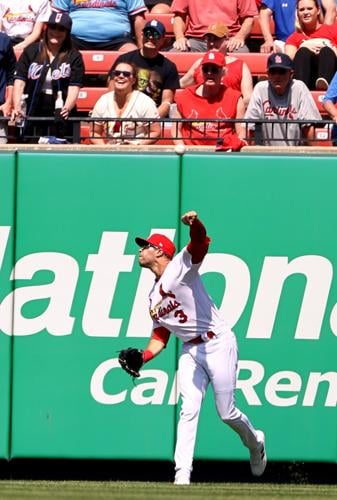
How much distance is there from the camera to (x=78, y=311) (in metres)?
9.94

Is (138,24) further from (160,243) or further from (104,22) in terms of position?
(160,243)

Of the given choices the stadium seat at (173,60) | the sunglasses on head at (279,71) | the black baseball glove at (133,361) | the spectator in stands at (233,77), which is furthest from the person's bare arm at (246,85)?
the black baseball glove at (133,361)

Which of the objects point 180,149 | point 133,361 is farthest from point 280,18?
point 133,361

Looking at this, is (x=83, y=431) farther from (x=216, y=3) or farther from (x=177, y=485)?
(x=216, y=3)

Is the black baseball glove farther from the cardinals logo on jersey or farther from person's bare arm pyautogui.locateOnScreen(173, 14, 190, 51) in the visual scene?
person's bare arm pyautogui.locateOnScreen(173, 14, 190, 51)

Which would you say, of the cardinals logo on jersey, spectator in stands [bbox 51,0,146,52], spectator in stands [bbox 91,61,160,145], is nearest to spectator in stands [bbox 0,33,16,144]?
spectator in stands [bbox 91,61,160,145]

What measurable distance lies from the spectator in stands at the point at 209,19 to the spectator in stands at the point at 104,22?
41 centimetres

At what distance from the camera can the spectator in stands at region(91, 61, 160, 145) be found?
10.5 metres

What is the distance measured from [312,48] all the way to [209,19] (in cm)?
134

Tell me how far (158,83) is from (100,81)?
1.74m

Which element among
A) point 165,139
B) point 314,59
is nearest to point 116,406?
point 165,139

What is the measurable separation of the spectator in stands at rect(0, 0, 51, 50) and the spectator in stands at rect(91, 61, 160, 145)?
224 centimetres

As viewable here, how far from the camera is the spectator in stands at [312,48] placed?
12.0 meters

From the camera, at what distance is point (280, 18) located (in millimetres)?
13234
